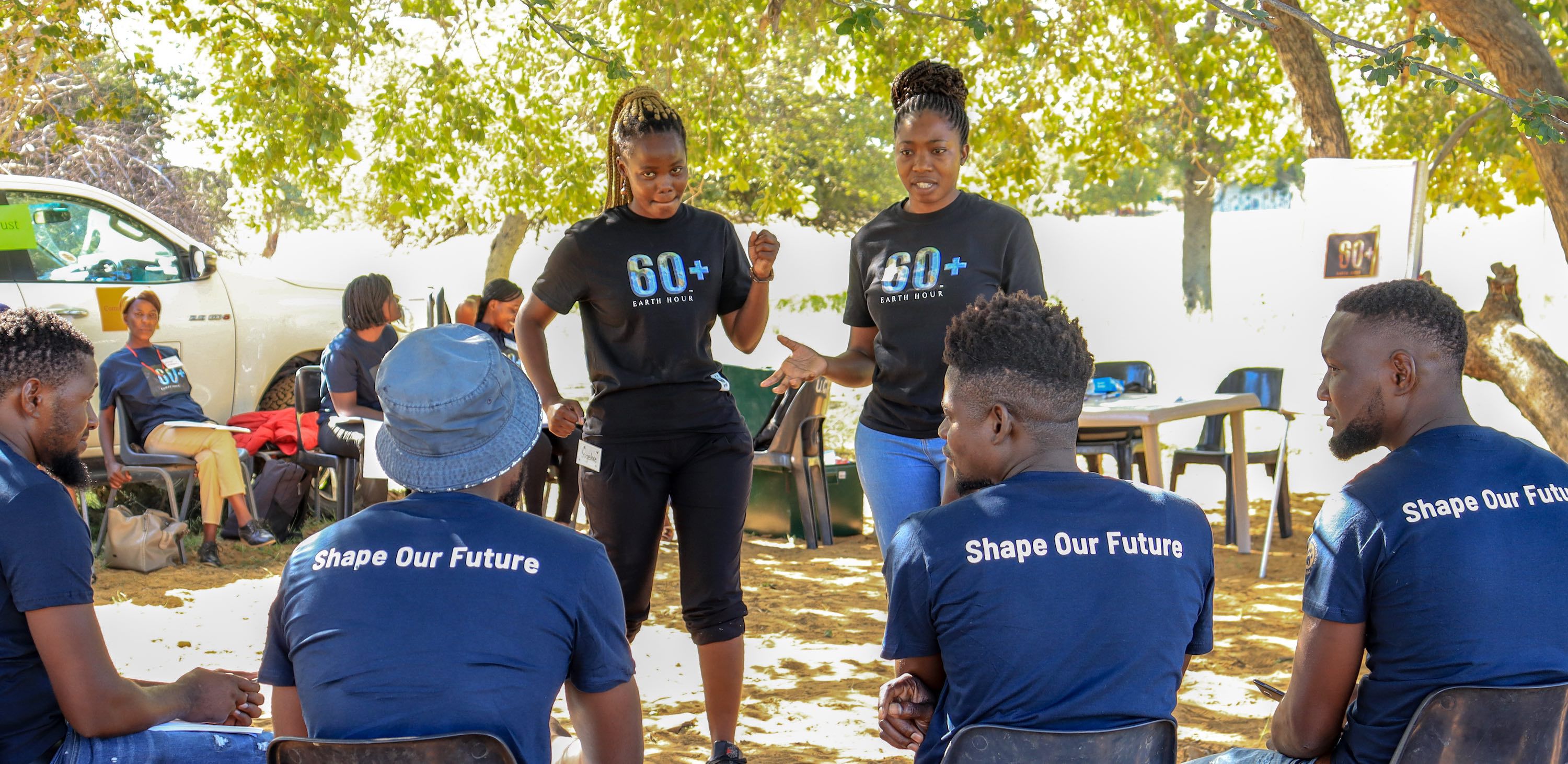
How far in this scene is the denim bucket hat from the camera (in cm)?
181

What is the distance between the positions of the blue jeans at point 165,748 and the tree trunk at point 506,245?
13.0 m

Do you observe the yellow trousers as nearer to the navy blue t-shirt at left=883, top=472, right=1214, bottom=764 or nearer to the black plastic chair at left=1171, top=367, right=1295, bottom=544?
the black plastic chair at left=1171, top=367, right=1295, bottom=544

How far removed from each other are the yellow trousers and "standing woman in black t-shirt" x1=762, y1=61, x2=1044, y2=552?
15.4 feet

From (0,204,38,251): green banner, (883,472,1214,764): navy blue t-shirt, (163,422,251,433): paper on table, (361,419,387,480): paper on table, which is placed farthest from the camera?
(0,204,38,251): green banner

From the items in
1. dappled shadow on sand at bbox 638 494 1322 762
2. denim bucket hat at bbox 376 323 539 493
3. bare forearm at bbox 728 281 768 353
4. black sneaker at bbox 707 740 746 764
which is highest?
bare forearm at bbox 728 281 768 353

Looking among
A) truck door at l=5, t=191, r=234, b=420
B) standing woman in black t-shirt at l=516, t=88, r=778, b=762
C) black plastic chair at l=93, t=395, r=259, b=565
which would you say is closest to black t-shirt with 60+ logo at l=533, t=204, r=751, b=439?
standing woman in black t-shirt at l=516, t=88, r=778, b=762

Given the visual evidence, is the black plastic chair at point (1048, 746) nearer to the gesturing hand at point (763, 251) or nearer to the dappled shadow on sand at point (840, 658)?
the gesturing hand at point (763, 251)

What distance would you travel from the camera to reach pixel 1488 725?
184 cm

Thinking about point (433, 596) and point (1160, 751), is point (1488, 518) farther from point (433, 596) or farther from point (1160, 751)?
point (433, 596)

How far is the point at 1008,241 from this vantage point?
10.7ft

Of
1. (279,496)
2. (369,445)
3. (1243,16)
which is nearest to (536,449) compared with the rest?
(369,445)

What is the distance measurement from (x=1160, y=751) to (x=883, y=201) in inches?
844

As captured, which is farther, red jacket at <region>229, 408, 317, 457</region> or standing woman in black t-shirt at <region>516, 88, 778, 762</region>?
red jacket at <region>229, 408, 317, 457</region>

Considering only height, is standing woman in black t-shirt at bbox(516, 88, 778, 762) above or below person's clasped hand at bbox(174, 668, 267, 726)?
above
